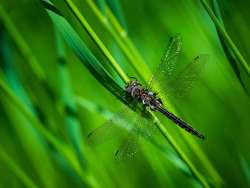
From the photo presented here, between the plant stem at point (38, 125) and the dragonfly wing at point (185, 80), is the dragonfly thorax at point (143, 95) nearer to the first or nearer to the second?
the dragonfly wing at point (185, 80)

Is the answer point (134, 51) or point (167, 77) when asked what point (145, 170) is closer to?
point (167, 77)

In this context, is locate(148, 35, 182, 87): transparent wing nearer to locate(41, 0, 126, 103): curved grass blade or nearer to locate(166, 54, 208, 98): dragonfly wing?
locate(166, 54, 208, 98): dragonfly wing

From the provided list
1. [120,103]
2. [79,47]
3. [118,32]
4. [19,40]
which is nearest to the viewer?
[79,47]

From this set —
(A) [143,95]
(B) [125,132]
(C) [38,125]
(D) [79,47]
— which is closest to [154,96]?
(A) [143,95]

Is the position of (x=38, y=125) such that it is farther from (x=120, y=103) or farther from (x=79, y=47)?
(x=120, y=103)

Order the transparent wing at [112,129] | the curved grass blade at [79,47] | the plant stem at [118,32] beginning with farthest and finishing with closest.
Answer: the transparent wing at [112,129]
the plant stem at [118,32]
the curved grass blade at [79,47]

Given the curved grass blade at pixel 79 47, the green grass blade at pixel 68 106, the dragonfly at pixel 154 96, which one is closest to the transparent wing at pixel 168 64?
the dragonfly at pixel 154 96

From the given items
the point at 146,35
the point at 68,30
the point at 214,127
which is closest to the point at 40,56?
the point at 146,35
